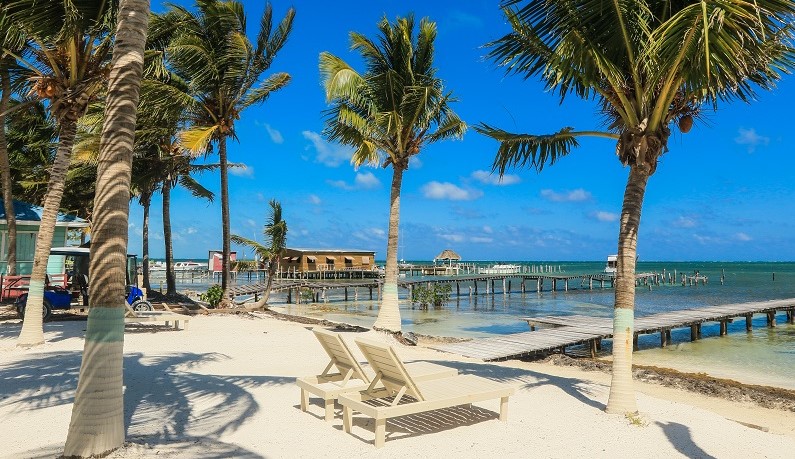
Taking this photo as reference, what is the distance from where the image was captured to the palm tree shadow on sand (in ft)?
14.8

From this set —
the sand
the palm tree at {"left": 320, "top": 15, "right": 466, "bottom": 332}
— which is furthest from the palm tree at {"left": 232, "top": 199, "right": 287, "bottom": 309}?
the sand

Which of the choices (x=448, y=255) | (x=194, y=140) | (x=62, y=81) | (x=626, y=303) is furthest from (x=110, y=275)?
(x=448, y=255)

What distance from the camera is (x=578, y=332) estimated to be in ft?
48.8

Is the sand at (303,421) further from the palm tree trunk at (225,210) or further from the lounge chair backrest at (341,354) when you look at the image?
the palm tree trunk at (225,210)

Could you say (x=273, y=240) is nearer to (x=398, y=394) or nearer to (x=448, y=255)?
(x=398, y=394)

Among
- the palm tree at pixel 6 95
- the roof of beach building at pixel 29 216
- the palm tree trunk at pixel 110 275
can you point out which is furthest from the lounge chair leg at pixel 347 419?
the roof of beach building at pixel 29 216

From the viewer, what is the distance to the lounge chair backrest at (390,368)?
4742mm

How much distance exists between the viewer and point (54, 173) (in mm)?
9180

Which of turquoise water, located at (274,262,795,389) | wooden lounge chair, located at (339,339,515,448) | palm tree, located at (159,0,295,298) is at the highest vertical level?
palm tree, located at (159,0,295,298)

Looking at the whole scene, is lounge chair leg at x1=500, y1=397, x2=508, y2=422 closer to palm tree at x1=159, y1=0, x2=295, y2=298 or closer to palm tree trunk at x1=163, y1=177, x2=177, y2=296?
palm tree at x1=159, y1=0, x2=295, y2=298

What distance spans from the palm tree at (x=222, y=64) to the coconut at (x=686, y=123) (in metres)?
12.0

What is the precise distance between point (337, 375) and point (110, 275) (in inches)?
111

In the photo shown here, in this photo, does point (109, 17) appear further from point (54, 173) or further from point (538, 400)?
point (538, 400)

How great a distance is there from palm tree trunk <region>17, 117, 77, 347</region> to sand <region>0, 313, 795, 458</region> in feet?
1.58
